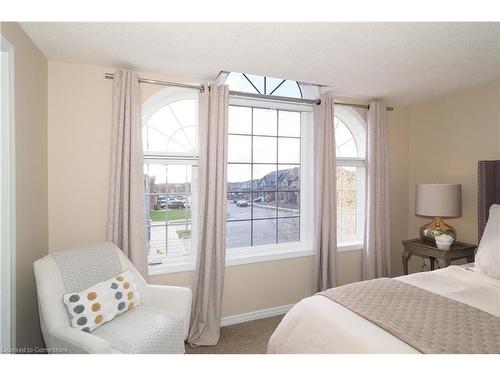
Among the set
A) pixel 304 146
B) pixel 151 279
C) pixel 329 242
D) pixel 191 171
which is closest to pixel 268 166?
pixel 304 146

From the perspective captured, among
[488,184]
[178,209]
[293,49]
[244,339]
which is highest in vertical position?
[293,49]

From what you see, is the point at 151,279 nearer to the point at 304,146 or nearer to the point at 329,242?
the point at 329,242

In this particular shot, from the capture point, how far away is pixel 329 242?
3.11 metres

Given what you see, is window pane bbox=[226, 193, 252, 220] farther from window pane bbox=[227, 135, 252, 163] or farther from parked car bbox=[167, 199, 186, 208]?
parked car bbox=[167, 199, 186, 208]

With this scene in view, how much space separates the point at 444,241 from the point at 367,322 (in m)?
1.89

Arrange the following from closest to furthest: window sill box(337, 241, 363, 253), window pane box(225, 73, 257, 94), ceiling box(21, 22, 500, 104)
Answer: ceiling box(21, 22, 500, 104), window pane box(225, 73, 257, 94), window sill box(337, 241, 363, 253)

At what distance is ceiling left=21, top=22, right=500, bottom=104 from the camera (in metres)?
1.84

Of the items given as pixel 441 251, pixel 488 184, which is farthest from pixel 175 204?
pixel 488 184

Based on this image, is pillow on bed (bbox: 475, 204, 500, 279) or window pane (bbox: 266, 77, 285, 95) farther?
window pane (bbox: 266, 77, 285, 95)

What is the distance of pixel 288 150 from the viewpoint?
3.29m

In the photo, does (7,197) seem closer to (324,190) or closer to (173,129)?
(173,129)

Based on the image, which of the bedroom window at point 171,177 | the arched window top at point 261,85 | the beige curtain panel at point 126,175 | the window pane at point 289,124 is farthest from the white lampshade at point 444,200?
the beige curtain panel at point 126,175

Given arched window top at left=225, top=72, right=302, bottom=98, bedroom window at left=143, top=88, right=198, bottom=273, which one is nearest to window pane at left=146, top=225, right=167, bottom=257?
bedroom window at left=143, top=88, right=198, bottom=273

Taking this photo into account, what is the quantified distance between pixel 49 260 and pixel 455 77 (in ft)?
12.3
